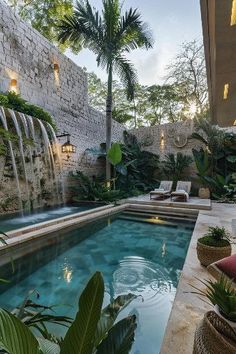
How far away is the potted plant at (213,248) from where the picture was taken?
270 cm

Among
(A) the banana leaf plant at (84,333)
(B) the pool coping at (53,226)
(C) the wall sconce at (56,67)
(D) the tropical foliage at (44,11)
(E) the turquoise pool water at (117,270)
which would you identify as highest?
(D) the tropical foliage at (44,11)

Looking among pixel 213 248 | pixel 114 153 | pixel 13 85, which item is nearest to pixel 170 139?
pixel 114 153

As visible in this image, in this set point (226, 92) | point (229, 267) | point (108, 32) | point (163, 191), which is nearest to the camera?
point (229, 267)

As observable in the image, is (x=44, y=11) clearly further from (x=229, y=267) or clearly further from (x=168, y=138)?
(x=229, y=267)

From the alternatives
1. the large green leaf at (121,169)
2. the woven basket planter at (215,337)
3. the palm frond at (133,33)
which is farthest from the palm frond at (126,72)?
the woven basket planter at (215,337)

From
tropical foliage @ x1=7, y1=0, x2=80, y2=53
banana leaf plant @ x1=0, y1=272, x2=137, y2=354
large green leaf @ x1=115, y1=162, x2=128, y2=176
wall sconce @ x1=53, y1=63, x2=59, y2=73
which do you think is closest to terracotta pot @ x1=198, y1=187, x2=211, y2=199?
large green leaf @ x1=115, y1=162, x2=128, y2=176

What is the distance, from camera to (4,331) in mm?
681

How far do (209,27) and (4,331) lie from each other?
353cm

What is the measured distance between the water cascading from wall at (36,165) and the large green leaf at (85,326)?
19.4ft

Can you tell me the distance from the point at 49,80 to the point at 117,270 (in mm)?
7422

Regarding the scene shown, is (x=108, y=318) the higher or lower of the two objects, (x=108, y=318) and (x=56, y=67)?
the lower

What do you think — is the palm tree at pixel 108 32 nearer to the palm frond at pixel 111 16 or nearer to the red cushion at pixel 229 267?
the palm frond at pixel 111 16

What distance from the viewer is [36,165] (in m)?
7.56

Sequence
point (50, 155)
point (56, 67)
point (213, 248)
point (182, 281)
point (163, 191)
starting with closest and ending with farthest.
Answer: point (182, 281) < point (213, 248) < point (50, 155) < point (56, 67) < point (163, 191)
